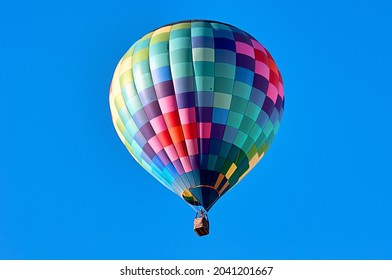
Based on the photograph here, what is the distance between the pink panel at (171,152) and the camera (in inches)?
931

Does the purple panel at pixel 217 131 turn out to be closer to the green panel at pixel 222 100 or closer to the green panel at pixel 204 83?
the green panel at pixel 222 100

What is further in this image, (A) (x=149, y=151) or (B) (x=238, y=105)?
(A) (x=149, y=151)

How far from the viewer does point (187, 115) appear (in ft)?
77.7

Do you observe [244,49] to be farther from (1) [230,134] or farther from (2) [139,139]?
(2) [139,139]

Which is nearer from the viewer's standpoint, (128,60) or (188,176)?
(188,176)

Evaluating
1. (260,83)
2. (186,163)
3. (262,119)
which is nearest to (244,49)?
(260,83)

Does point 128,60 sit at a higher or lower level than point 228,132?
higher

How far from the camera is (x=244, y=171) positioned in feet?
79.7

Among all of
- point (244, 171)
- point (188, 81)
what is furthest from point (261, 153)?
point (188, 81)

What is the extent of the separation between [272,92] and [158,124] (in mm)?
2911

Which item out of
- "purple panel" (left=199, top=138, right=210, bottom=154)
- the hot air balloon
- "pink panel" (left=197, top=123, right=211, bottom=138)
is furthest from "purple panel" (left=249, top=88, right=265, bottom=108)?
"purple panel" (left=199, top=138, right=210, bottom=154)

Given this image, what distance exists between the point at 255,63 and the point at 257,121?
144cm
